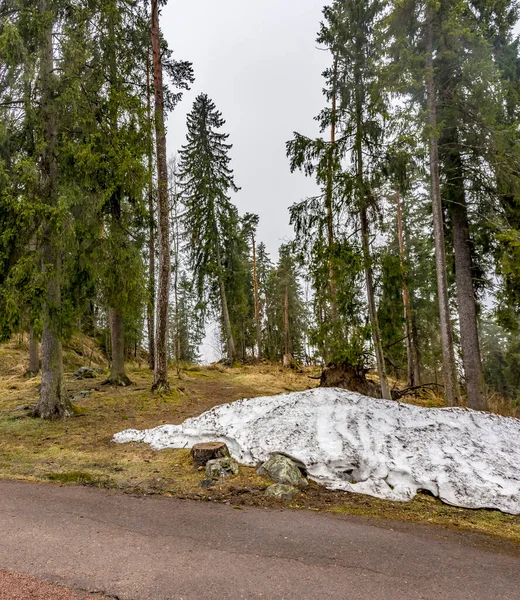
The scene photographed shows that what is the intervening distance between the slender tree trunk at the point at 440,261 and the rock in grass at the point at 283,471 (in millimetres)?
4460

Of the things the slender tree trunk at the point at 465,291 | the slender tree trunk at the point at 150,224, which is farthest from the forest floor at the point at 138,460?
the slender tree trunk at the point at 150,224

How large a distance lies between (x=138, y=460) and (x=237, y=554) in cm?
359

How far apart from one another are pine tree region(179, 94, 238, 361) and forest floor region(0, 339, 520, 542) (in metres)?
9.15

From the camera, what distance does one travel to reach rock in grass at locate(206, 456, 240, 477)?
18.3 ft

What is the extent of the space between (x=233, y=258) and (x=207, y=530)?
708 inches

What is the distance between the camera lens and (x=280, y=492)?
4.92 meters

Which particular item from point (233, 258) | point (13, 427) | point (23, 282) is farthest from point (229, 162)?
point (13, 427)

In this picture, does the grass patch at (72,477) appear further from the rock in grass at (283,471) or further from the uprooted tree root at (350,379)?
the uprooted tree root at (350,379)

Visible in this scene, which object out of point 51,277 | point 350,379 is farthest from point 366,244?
point 51,277

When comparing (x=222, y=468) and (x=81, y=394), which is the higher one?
(x=81, y=394)

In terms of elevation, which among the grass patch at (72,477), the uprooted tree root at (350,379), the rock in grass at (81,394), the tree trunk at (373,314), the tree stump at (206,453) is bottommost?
the grass patch at (72,477)

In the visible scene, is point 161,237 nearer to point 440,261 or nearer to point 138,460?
point 138,460

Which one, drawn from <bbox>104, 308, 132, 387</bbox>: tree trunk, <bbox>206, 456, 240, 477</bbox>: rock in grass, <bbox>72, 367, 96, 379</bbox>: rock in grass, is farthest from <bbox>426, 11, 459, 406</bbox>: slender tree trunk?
<bbox>72, 367, 96, 379</bbox>: rock in grass

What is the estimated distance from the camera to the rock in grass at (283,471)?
17.3 ft
